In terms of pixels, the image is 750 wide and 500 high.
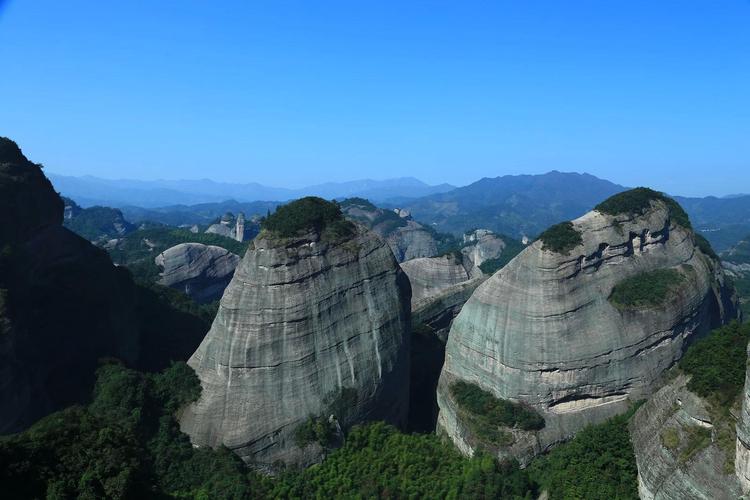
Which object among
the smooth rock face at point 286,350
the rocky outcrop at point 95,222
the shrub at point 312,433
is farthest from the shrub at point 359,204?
the shrub at point 312,433

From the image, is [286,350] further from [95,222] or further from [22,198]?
[95,222]

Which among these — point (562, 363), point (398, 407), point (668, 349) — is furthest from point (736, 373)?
point (398, 407)

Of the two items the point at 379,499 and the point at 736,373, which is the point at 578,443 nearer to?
the point at 736,373

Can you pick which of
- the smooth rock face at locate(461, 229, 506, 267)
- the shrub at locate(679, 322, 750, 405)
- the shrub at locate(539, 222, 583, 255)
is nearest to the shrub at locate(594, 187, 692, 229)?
the shrub at locate(539, 222, 583, 255)

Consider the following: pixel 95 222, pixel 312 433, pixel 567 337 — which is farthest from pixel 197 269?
pixel 95 222

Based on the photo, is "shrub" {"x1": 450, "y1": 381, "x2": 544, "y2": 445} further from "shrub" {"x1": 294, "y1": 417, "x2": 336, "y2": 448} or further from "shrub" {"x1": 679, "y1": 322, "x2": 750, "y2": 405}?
"shrub" {"x1": 679, "y1": 322, "x2": 750, "y2": 405}
